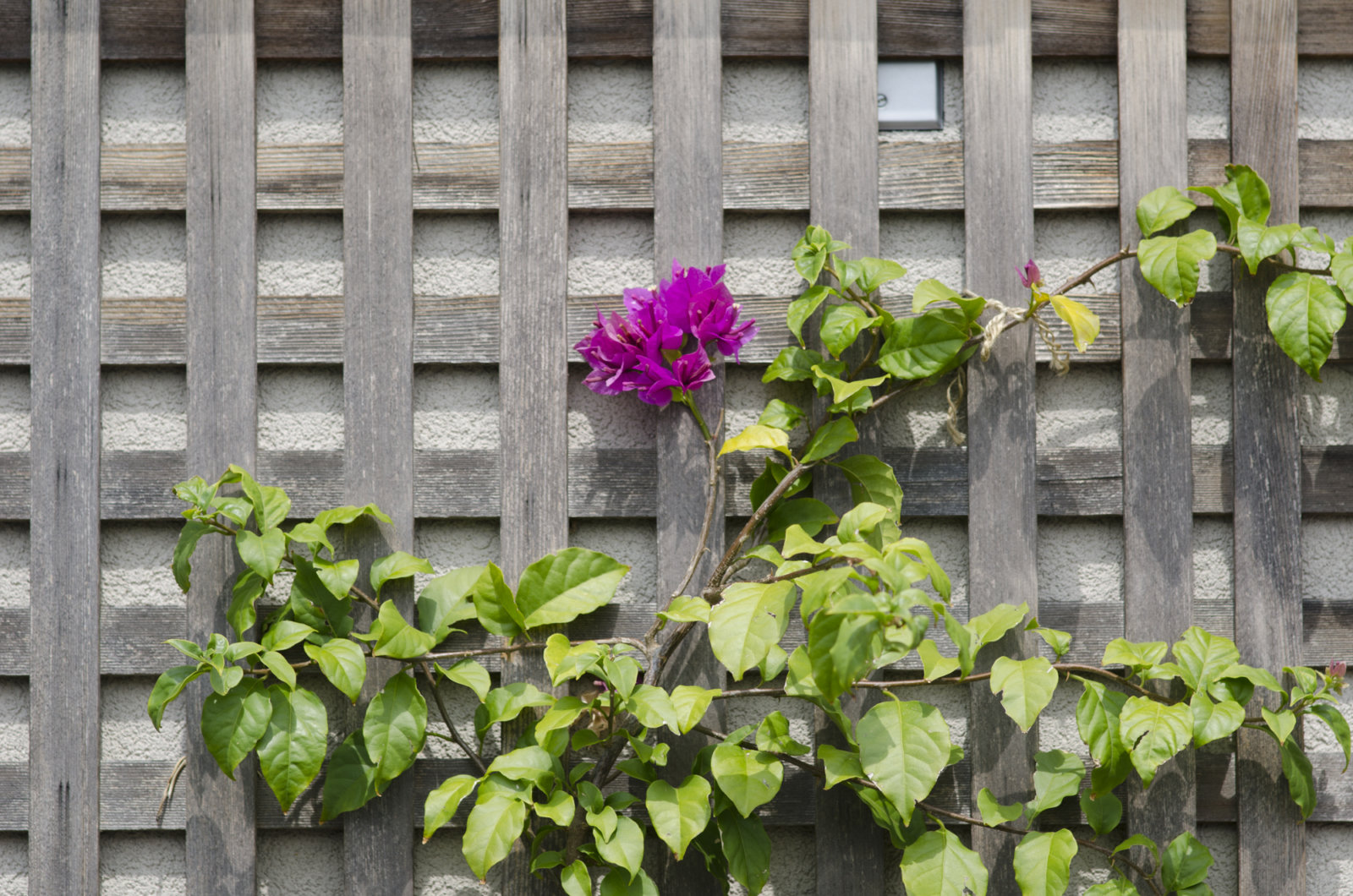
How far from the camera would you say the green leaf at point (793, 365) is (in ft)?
4.51

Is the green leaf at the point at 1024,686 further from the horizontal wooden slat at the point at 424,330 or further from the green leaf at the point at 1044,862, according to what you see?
the horizontal wooden slat at the point at 424,330

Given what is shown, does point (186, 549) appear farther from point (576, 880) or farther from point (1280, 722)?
point (1280, 722)

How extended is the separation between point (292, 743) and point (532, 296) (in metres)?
0.73

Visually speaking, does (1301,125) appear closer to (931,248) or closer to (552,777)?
(931,248)

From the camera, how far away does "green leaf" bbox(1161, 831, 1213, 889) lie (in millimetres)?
1330

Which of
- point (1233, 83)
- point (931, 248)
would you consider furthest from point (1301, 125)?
point (931, 248)

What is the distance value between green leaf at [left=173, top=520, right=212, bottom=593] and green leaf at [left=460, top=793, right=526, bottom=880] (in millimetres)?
528

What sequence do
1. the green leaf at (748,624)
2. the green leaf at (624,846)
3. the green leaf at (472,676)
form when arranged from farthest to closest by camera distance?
the green leaf at (472,676), the green leaf at (624,846), the green leaf at (748,624)

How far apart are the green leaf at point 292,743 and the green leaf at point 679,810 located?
477mm

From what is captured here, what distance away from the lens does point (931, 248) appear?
1449mm

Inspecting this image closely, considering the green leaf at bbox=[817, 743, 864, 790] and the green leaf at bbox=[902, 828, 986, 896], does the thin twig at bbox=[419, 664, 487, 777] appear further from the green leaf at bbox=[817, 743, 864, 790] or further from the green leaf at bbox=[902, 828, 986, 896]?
the green leaf at bbox=[902, 828, 986, 896]

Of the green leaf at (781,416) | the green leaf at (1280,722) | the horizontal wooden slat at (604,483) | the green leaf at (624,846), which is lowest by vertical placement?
the green leaf at (624,846)

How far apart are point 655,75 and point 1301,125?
1.00m

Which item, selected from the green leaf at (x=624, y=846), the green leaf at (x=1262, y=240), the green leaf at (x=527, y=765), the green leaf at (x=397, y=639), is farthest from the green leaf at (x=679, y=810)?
the green leaf at (x=1262, y=240)
